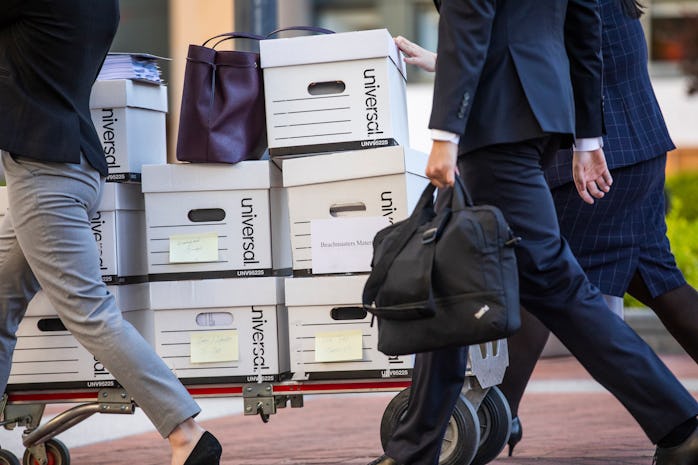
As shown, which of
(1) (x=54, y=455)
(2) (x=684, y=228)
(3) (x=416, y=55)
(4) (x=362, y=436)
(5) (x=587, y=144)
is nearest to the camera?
(5) (x=587, y=144)

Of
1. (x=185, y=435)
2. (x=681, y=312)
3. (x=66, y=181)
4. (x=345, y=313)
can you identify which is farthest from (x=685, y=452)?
(x=66, y=181)

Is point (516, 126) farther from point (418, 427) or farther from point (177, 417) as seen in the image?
point (177, 417)

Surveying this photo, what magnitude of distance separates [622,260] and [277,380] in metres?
1.24

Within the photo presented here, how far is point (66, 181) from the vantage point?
368cm

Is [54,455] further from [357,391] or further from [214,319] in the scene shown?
[357,391]

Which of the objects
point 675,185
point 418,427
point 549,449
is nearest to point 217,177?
point 418,427

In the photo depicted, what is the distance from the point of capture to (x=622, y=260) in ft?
13.3

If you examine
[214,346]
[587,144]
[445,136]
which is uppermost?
[445,136]

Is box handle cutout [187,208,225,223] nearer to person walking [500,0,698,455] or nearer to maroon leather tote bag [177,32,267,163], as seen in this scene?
maroon leather tote bag [177,32,267,163]

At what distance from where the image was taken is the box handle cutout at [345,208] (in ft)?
13.2

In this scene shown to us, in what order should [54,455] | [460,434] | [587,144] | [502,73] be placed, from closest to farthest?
[502,73], [587,144], [460,434], [54,455]

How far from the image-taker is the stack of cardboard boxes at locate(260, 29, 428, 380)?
399 centimetres

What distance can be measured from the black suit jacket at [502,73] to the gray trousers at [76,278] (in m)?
1.17

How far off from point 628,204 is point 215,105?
1442 mm
